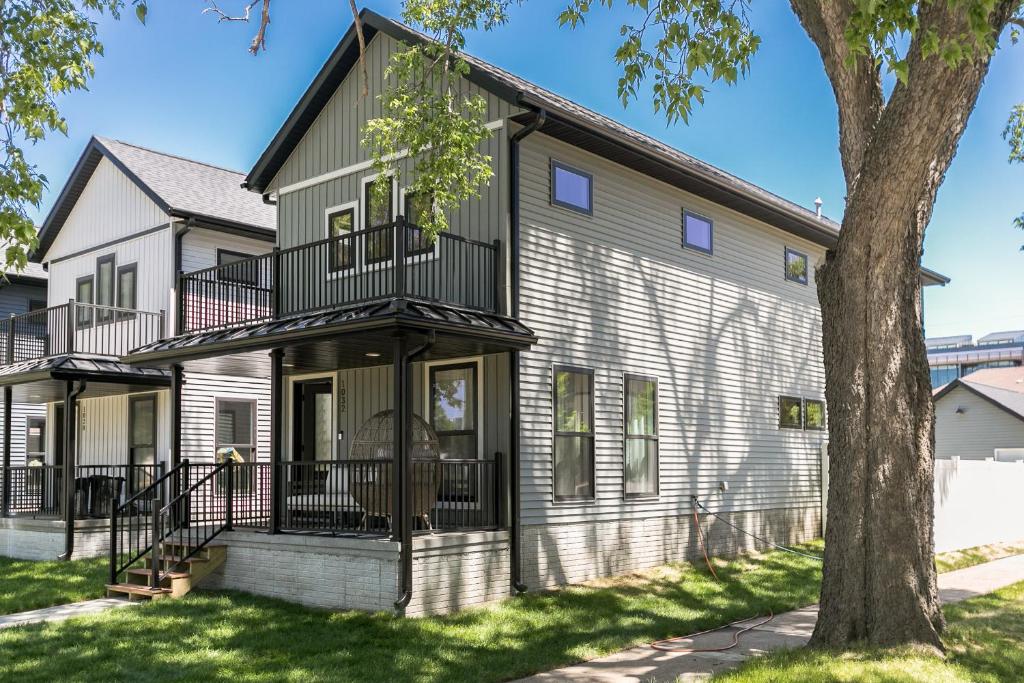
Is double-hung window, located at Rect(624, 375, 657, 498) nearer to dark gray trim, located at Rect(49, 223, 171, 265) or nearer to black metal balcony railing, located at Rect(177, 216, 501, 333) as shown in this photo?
black metal balcony railing, located at Rect(177, 216, 501, 333)

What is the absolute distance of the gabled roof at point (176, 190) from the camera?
65.7ft

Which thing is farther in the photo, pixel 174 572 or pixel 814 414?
pixel 814 414

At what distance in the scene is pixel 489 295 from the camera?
13148 mm

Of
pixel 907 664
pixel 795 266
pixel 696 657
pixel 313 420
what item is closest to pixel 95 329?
pixel 313 420

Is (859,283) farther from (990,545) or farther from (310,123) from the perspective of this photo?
(990,545)

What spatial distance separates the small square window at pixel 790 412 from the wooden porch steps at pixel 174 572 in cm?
1106

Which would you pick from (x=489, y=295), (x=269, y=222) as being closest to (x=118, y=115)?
(x=269, y=222)

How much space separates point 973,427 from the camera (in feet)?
126

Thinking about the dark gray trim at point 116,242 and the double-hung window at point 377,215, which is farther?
the dark gray trim at point 116,242

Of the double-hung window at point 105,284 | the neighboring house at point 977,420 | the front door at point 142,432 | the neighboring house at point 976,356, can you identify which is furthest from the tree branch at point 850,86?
the neighboring house at point 976,356

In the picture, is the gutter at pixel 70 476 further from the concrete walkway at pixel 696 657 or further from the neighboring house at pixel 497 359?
the concrete walkway at pixel 696 657

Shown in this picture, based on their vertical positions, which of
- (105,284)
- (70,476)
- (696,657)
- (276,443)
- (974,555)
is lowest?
(974,555)

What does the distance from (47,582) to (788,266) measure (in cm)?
1459

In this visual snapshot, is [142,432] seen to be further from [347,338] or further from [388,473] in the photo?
[388,473]
